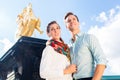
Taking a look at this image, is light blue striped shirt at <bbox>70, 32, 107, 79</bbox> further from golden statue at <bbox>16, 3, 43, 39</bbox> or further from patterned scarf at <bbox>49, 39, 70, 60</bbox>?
golden statue at <bbox>16, 3, 43, 39</bbox>

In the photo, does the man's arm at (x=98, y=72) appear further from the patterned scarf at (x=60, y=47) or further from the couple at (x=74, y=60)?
the patterned scarf at (x=60, y=47)

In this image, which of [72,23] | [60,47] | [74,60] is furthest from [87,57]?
[72,23]

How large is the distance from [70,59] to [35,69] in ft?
26.3

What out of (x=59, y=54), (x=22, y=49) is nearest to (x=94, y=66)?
(x=59, y=54)

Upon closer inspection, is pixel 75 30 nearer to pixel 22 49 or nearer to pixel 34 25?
pixel 22 49

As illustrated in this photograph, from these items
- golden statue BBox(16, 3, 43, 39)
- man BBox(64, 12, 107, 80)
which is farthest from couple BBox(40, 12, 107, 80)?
golden statue BBox(16, 3, 43, 39)

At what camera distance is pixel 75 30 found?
4.12m

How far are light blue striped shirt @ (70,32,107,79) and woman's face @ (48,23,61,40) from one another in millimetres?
284

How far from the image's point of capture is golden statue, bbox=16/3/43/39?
42.6 ft

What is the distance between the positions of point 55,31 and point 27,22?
9.39 metres

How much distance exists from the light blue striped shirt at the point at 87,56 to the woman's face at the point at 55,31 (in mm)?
284

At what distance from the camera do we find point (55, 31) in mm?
4094

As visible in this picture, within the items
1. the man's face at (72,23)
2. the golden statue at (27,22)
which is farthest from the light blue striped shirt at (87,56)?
the golden statue at (27,22)

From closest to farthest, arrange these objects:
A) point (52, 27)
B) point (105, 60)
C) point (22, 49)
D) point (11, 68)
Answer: point (105, 60) < point (52, 27) < point (22, 49) < point (11, 68)
